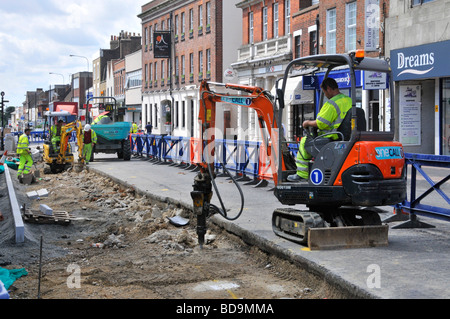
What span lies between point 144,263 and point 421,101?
59.8 feet

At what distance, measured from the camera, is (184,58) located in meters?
51.2

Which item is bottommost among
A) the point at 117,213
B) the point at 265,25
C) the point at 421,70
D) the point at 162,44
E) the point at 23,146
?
the point at 117,213

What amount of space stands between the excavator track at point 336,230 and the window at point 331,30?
2135 centimetres

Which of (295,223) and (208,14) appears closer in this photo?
(295,223)

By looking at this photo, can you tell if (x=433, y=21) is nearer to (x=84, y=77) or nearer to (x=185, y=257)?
(x=185, y=257)

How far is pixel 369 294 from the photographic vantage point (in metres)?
5.58

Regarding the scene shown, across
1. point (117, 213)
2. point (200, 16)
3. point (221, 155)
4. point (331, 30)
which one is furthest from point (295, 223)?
point (200, 16)

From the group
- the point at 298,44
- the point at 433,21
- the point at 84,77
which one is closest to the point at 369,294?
the point at 433,21

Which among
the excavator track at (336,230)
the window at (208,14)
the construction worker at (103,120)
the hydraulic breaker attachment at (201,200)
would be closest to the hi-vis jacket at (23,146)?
the construction worker at (103,120)

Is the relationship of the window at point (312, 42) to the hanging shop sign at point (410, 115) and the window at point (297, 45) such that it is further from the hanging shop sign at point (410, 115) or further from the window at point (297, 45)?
the hanging shop sign at point (410, 115)

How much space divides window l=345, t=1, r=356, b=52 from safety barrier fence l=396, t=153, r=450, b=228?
18291 mm

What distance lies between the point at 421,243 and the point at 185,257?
10.6 ft

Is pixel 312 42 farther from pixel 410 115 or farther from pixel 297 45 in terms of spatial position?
pixel 410 115
